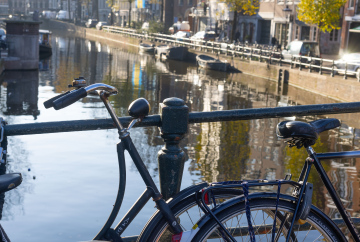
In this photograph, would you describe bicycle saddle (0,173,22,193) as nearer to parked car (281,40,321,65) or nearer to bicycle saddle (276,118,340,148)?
bicycle saddle (276,118,340,148)

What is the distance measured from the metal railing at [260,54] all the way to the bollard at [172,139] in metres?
22.4

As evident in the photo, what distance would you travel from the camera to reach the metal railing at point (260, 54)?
88.6 ft

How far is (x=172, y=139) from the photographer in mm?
3303

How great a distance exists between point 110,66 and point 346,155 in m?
38.1

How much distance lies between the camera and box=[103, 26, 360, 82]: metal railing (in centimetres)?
2700

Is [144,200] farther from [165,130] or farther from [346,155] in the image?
[346,155]

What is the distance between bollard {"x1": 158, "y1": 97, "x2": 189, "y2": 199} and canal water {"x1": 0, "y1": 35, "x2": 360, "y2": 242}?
5.42 meters

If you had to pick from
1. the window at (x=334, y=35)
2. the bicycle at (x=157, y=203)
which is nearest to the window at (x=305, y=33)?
the window at (x=334, y=35)

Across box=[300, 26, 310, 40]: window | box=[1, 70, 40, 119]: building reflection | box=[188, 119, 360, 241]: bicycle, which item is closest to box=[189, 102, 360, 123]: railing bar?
box=[188, 119, 360, 241]: bicycle

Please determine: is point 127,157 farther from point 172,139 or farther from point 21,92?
point 21,92

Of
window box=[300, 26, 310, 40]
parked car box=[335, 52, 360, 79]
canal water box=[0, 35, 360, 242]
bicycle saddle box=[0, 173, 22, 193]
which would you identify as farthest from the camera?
window box=[300, 26, 310, 40]

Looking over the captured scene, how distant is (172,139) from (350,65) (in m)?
25.3

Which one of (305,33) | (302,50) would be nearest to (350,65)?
(302,50)

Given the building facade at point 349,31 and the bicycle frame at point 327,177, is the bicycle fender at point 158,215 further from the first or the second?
the building facade at point 349,31
